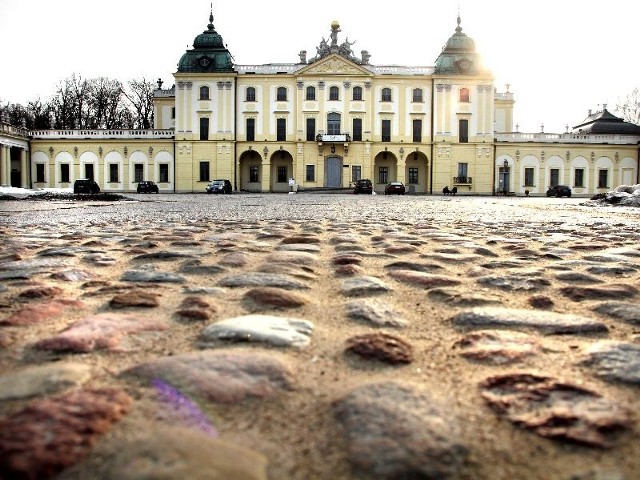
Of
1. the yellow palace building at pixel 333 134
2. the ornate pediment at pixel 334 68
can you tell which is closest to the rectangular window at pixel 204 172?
the yellow palace building at pixel 333 134

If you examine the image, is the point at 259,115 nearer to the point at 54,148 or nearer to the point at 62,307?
the point at 54,148

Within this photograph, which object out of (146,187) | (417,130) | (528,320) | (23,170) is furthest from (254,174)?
(528,320)

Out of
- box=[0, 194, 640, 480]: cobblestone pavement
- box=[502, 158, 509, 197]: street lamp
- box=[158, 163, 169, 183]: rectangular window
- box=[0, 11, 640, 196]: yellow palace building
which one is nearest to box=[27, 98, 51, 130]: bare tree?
box=[0, 11, 640, 196]: yellow palace building

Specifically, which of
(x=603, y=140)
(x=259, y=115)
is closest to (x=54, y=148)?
(x=259, y=115)

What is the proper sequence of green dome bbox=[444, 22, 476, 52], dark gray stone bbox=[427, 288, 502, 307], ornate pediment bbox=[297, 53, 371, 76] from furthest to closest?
green dome bbox=[444, 22, 476, 52], ornate pediment bbox=[297, 53, 371, 76], dark gray stone bbox=[427, 288, 502, 307]

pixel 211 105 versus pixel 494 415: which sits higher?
pixel 211 105

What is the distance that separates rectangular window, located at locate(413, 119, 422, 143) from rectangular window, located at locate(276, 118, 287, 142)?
12.3 metres

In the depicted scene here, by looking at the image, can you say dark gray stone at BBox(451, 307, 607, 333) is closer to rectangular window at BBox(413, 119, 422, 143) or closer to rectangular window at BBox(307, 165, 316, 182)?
rectangular window at BBox(307, 165, 316, 182)

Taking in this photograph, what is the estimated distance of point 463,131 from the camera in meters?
57.0

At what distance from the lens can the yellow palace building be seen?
5650 cm

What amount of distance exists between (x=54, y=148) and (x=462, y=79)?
39.1 m

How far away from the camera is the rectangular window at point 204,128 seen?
2242 inches

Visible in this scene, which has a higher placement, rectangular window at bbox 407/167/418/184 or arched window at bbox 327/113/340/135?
arched window at bbox 327/113/340/135

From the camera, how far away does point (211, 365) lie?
179 cm
